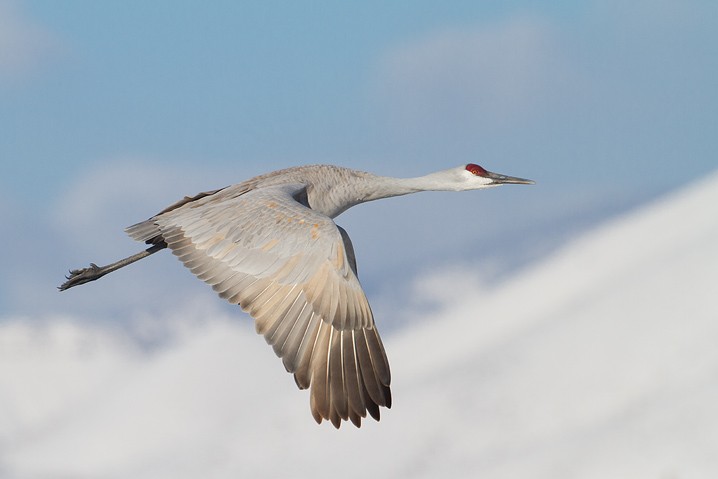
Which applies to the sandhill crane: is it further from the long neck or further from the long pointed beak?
the long pointed beak

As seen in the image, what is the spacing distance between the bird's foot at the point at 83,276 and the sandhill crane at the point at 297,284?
96.4 inches

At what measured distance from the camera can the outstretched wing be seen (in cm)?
1155

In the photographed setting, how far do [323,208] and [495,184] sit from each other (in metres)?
2.61

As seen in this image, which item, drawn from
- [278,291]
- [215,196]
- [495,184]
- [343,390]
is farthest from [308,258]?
[495,184]

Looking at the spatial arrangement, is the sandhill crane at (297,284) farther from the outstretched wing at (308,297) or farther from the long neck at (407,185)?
the long neck at (407,185)

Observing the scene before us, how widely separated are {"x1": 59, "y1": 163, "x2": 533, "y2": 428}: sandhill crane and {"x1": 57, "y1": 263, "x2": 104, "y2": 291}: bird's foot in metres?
2.45

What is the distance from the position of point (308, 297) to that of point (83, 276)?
559 cm

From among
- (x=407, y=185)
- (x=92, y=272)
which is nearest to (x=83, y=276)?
(x=92, y=272)

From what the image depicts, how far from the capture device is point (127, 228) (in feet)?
48.2

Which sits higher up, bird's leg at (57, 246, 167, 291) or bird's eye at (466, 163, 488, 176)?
bird's eye at (466, 163, 488, 176)

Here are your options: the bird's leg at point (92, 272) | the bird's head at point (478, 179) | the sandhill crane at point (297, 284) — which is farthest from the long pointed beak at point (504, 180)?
the bird's leg at point (92, 272)

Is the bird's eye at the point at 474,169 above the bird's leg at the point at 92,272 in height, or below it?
above

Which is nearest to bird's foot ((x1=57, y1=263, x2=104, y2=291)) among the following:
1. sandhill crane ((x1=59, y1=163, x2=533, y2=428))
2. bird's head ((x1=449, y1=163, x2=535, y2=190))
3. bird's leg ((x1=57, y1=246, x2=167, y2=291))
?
bird's leg ((x1=57, y1=246, x2=167, y2=291))

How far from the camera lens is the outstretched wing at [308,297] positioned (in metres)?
11.5
